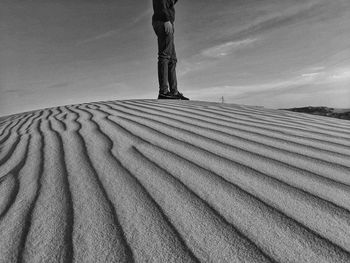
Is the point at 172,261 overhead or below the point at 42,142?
overhead

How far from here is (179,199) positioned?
124 cm

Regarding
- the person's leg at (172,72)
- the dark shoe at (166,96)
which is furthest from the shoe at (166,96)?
the person's leg at (172,72)

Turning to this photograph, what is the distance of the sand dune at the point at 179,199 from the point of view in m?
0.94

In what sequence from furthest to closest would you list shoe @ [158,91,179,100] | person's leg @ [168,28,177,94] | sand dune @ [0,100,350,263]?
person's leg @ [168,28,177,94] < shoe @ [158,91,179,100] < sand dune @ [0,100,350,263]

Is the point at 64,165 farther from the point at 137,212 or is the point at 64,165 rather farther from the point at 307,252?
the point at 307,252

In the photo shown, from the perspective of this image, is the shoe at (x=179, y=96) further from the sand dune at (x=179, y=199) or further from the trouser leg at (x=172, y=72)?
the sand dune at (x=179, y=199)

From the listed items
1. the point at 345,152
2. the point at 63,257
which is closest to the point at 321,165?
the point at 345,152

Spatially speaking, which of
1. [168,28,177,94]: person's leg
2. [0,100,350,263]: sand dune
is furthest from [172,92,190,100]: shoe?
[0,100,350,263]: sand dune

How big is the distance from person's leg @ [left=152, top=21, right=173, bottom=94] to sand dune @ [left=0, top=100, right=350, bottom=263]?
10.9 feet

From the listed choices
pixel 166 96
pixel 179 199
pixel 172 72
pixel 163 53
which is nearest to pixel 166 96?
pixel 166 96

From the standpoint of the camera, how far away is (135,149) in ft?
6.40

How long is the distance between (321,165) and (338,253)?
78 cm

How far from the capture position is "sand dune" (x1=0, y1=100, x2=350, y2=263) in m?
0.94

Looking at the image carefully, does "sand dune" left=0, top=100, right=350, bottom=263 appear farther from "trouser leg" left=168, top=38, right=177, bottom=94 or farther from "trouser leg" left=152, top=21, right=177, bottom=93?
"trouser leg" left=168, top=38, right=177, bottom=94
